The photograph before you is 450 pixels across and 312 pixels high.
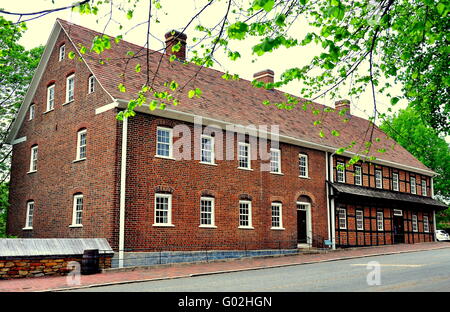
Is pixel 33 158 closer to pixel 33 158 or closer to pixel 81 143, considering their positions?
pixel 33 158

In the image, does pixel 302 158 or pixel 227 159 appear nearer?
pixel 227 159

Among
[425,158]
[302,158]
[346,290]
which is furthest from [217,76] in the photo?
[425,158]

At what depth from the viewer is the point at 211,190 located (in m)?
21.5

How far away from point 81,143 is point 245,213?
27.5 feet

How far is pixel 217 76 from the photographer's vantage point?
92.8 ft

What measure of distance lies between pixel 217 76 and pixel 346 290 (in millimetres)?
19734

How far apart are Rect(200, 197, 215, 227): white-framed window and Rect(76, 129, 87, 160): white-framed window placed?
5.63m

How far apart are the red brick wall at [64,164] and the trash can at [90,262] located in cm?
146

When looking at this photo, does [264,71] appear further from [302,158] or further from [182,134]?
[182,134]

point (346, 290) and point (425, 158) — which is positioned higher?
point (425, 158)

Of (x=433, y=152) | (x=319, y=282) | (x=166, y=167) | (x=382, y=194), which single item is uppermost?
(x=433, y=152)

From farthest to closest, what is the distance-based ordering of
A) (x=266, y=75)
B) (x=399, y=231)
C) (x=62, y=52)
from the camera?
(x=399, y=231), (x=266, y=75), (x=62, y=52)

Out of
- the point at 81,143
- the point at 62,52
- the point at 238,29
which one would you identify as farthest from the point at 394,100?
the point at 62,52

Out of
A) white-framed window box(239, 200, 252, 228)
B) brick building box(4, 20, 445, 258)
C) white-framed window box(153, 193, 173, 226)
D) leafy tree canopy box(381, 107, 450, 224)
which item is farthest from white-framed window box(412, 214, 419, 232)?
white-framed window box(153, 193, 173, 226)
